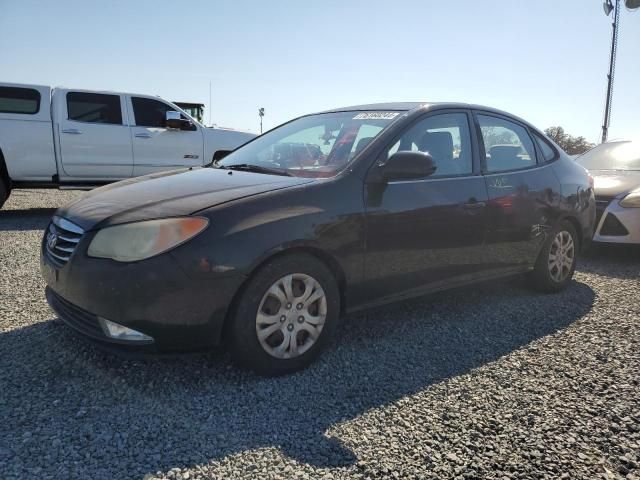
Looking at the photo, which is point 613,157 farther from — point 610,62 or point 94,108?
point 610,62

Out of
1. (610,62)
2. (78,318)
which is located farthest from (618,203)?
A: (610,62)

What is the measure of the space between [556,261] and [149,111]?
7.41m

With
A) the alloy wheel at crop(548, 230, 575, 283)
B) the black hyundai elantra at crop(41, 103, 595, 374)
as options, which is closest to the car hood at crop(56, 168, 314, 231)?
the black hyundai elantra at crop(41, 103, 595, 374)

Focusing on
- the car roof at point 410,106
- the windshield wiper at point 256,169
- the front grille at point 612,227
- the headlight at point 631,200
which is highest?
the car roof at point 410,106

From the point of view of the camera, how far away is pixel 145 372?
2.87 m

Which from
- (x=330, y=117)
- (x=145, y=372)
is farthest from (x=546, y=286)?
(x=145, y=372)

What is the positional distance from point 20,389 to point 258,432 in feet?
4.24

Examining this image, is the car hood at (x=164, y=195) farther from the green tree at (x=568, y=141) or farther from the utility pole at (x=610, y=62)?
the green tree at (x=568, y=141)

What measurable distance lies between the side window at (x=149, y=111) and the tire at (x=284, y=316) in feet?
24.0

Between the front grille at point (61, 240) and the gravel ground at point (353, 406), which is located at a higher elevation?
the front grille at point (61, 240)

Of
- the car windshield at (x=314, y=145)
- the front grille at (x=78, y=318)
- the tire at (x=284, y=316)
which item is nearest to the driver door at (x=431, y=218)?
the car windshield at (x=314, y=145)

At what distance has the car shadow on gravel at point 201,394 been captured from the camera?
7.11 ft

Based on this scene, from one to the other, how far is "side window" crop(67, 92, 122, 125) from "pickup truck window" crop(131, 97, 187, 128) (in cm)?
31

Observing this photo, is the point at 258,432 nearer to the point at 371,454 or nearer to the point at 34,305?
the point at 371,454
